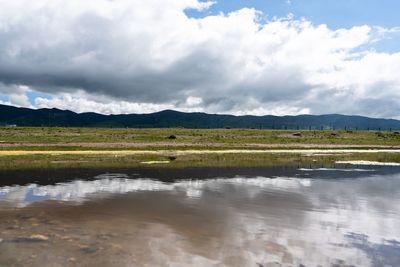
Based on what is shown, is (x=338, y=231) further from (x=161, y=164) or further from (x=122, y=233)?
(x=161, y=164)

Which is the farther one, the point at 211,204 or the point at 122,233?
the point at 211,204

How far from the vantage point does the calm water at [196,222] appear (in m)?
13.7

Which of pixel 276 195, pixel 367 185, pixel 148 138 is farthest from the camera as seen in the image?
pixel 148 138

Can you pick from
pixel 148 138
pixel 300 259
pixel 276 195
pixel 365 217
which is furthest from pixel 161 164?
pixel 148 138

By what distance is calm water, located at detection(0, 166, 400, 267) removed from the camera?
44.9ft

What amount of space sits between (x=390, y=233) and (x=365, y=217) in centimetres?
294

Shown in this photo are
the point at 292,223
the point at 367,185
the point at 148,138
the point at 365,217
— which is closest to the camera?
the point at 292,223

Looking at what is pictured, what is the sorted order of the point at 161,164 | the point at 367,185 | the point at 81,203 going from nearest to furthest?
the point at 81,203
the point at 367,185
the point at 161,164

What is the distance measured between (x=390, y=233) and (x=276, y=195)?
10.1m

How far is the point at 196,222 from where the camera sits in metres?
18.9

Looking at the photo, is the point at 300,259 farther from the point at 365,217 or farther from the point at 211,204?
the point at 211,204

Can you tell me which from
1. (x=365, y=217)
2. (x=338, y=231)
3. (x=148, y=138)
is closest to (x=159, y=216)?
(x=338, y=231)

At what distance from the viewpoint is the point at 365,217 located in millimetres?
20062

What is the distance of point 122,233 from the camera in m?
16.6
